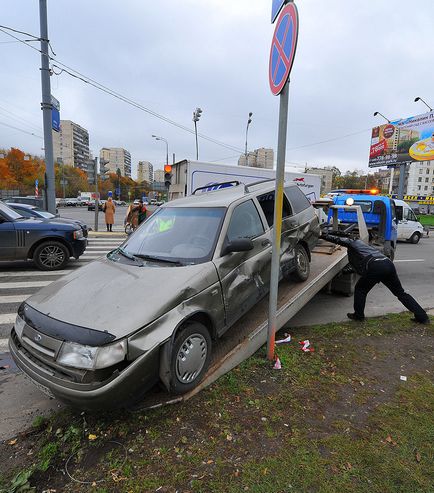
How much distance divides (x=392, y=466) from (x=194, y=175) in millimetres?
10926

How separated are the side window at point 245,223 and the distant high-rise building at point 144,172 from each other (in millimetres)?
132067

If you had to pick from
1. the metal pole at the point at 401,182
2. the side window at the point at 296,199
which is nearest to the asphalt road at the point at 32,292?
the side window at the point at 296,199

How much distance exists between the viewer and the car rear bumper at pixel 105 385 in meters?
2.28

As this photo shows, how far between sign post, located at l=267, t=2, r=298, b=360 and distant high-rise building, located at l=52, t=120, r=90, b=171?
291 ft

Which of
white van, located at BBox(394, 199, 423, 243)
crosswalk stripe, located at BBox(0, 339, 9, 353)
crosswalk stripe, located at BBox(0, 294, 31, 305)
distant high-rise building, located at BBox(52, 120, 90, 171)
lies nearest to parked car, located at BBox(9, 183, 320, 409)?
crosswalk stripe, located at BBox(0, 339, 9, 353)

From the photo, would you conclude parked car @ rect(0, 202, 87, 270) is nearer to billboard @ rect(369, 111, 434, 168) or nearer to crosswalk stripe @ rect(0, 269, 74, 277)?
crosswalk stripe @ rect(0, 269, 74, 277)

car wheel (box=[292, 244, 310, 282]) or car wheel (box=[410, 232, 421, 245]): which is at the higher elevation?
car wheel (box=[292, 244, 310, 282])

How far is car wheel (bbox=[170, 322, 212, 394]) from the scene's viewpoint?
8.89ft

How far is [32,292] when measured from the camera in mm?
6391

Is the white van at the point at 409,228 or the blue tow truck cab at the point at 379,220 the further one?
the white van at the point at 409,228

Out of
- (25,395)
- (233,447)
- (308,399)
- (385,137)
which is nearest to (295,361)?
(308,399)

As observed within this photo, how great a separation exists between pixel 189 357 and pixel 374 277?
3.30 metres

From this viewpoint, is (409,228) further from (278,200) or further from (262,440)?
(262,440)

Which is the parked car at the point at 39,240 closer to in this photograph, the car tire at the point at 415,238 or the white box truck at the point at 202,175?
the white box truck at the point at 202,175
